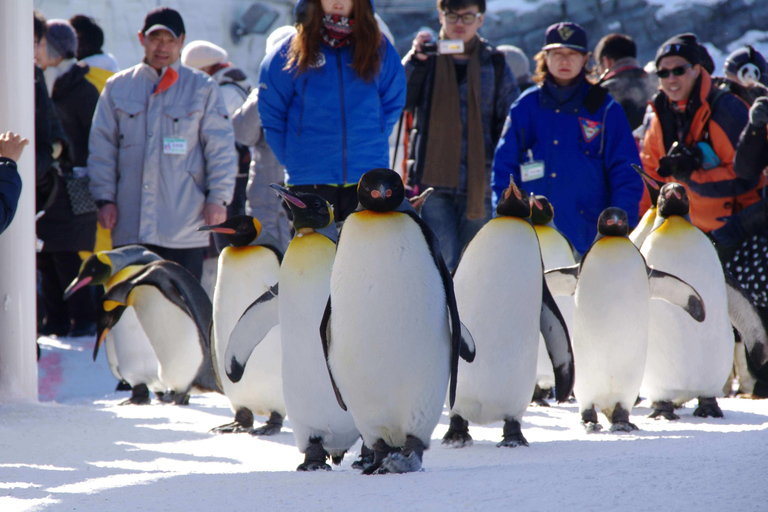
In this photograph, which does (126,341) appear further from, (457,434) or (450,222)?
(457,434)

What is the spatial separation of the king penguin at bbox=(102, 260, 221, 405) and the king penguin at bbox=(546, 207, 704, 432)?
176cm

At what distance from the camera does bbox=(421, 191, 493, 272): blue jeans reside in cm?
446

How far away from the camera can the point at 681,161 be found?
14.9ft

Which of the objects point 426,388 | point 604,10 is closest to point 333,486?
point 426,388

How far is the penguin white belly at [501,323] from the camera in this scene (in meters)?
2.95

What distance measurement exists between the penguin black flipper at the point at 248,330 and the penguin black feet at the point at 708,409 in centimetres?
178

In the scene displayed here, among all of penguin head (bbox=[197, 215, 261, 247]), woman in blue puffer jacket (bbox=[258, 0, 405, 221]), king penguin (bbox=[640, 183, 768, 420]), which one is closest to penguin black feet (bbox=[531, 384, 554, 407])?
king penguin (bbox=[640, 183, 768, 420])

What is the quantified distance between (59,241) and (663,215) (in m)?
3.75

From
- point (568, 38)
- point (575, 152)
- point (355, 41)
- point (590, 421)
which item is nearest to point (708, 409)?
point (590, 421)

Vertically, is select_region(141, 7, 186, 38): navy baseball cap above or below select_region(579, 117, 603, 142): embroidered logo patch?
above

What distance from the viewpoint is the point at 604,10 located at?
17.4 meters

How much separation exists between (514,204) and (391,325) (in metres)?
0.95

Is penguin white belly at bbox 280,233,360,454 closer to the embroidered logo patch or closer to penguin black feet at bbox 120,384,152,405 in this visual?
penguin black feet at bbox 120,384,152,405

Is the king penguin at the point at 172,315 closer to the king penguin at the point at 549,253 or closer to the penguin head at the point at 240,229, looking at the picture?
the penguin head at the point at 240,229
